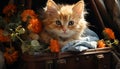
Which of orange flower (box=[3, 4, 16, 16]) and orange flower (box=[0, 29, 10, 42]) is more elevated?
orange flower (box=[3, 4, 16, 16])

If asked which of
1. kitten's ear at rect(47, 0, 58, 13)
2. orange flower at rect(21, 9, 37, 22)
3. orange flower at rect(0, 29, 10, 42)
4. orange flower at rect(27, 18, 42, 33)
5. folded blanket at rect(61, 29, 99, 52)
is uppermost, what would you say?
kitten's ear at rect(47, 0, 58, 13)

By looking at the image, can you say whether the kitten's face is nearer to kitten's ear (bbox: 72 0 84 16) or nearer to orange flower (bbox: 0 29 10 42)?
kitten's ear (bbox: 72 0 84 16)

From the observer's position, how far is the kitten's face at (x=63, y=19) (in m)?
1.29

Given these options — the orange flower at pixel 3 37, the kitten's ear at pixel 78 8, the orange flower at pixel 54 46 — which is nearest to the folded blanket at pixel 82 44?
the orange flower at pixel 54 46

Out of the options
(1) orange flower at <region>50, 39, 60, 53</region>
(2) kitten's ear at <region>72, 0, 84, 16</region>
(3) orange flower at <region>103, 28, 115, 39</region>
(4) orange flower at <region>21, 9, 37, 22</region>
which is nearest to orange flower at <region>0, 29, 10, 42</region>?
(4) orange flower at <region>21, 9, 37, 22</region>

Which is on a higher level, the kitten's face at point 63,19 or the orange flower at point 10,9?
the orange flower at point 10,9

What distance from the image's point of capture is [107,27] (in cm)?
156

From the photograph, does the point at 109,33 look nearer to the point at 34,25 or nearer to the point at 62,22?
the point at 62,22

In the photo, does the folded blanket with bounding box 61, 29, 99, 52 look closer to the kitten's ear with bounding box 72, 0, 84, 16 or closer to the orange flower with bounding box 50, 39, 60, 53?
the orange flower with bounding box 50, 39, 60, 53

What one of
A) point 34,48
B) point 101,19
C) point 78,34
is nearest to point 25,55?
point 34,48

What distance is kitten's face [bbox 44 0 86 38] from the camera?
1290mm

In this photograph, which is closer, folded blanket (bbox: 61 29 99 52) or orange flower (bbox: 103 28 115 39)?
folded blanket (bbox: 61 29 99 52)

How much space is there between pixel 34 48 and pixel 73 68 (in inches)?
9.2

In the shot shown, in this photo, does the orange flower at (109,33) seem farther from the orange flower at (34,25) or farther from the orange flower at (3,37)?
the orange flower at (3,37)
